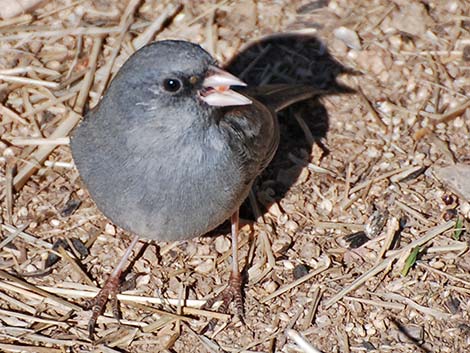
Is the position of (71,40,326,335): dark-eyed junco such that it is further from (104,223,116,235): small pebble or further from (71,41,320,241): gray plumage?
(104,223,116,235): small pebble

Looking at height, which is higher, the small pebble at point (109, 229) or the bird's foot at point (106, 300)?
the small pebble at point (109, 229)

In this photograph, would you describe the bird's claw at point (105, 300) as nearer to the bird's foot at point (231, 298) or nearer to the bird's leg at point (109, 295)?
the bird's leg at point (109, 295)

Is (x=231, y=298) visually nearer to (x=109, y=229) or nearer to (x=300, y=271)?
(x=300, y=271)

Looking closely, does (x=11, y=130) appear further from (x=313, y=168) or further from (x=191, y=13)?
(x=313, y=168)

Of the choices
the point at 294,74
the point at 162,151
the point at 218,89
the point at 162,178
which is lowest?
the point at 294,74

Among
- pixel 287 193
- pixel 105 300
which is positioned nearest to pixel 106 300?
pixel 105 300

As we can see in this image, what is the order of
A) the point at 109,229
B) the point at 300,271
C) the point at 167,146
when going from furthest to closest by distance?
the point at 109,229 → the point at 300,271 → the point at 167,146

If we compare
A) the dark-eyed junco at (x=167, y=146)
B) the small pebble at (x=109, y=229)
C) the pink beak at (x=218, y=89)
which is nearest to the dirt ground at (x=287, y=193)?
the small pebble at (x=109, y=229)
